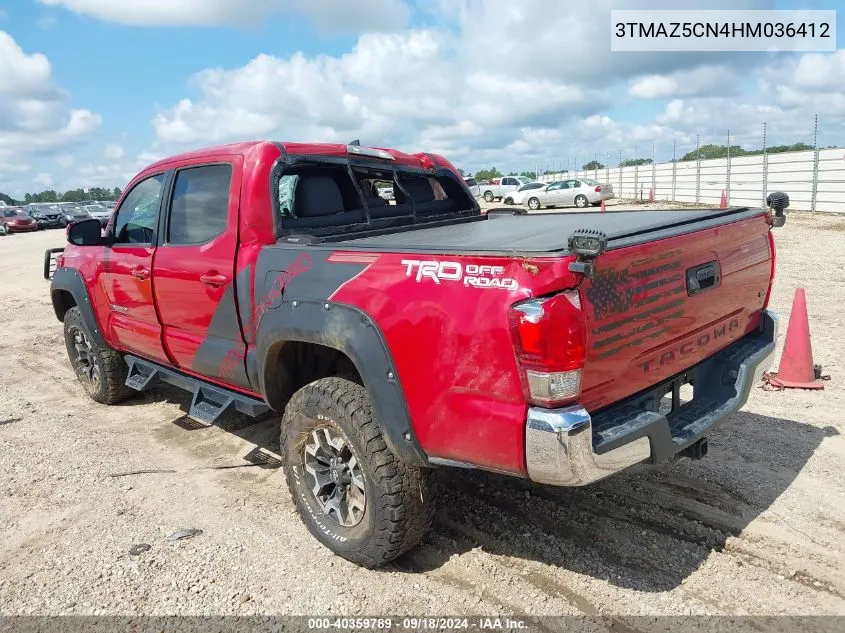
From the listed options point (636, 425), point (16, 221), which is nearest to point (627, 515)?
point (636, 425)

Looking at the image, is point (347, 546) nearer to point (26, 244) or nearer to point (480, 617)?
point (480, 617)

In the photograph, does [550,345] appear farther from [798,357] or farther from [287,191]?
[798,357]

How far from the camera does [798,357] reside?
5.20m

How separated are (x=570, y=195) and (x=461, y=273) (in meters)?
27.6

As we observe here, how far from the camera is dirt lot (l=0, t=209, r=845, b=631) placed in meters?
2.90

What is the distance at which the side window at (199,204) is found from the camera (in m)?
3.83

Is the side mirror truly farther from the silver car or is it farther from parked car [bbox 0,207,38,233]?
parked car [bbox 0,207,38,233]

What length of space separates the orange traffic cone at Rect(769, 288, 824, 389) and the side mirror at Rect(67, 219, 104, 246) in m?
5.40

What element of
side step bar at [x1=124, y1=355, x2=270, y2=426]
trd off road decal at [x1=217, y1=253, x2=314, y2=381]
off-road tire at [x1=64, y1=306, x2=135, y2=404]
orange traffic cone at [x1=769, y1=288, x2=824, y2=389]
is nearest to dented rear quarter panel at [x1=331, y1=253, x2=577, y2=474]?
trd off road decal at [x1=217, y1=253, x2=314, y2=381]

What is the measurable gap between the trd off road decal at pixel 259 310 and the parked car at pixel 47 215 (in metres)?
39.9

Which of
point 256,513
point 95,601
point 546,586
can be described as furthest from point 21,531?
point 546,586

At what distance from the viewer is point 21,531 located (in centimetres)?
364

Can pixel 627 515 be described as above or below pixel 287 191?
below

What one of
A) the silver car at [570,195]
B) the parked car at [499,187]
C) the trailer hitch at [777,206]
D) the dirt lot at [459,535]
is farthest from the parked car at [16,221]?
the trailer hitch at [777,206]
